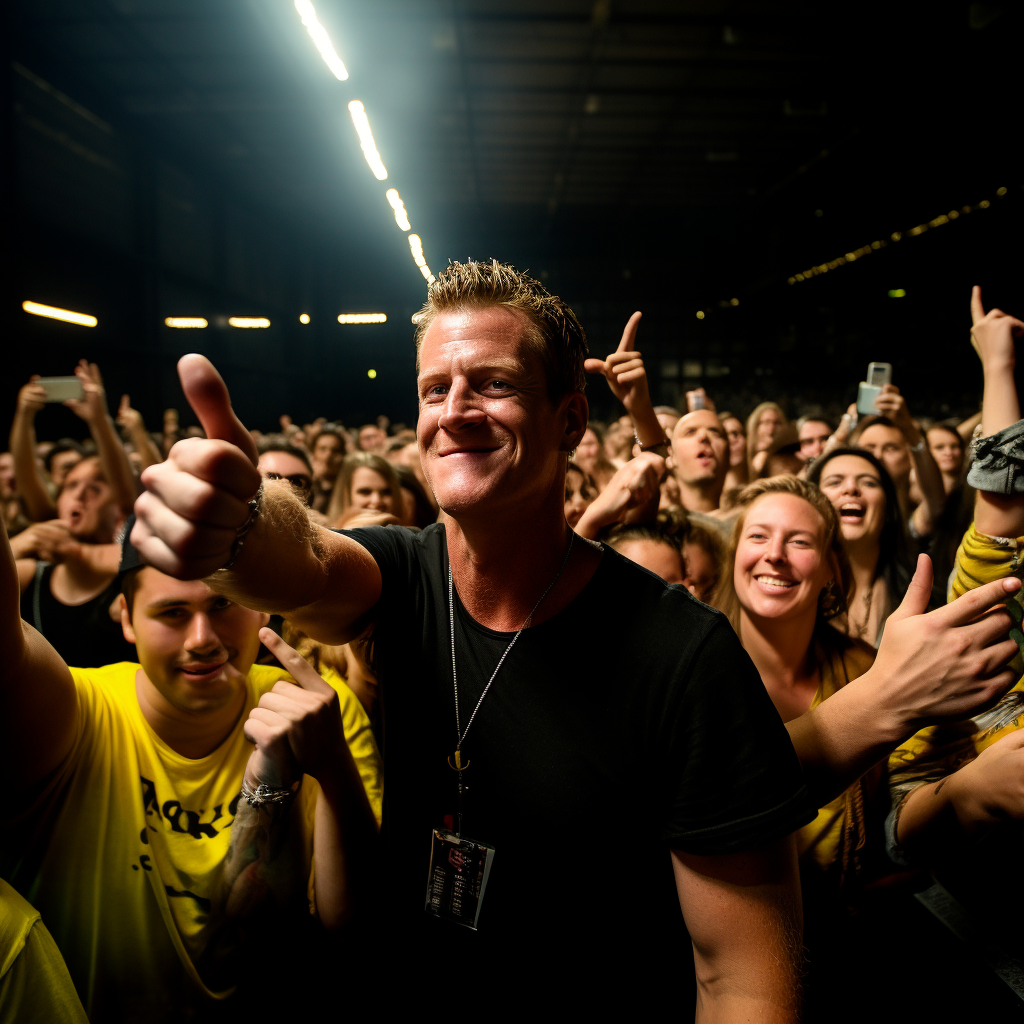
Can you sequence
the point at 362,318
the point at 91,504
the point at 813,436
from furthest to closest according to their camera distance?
the point at 362,318, the point at 813,436, the point at 91,504

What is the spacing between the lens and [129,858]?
58.0 inches

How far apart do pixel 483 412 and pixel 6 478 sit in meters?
4.88

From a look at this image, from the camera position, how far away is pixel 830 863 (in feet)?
5.55

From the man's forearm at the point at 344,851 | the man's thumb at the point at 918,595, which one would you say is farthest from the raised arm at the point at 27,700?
the man's thumb at the point at 918,595

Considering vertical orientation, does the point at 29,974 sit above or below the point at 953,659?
below

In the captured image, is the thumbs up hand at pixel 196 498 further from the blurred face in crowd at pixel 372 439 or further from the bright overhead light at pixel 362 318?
the bright overhead light at pixel 362 318

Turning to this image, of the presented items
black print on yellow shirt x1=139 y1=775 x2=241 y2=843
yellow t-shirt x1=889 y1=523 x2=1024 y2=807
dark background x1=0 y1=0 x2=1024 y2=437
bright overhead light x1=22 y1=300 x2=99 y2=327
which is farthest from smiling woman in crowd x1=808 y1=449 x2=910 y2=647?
bright overhead light x1=22 y1=300 x2=99 y2=327

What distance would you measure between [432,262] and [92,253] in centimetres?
976

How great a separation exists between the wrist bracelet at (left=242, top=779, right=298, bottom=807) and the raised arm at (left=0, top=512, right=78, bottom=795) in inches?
15.4

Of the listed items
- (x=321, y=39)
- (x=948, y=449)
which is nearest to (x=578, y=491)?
(x=948, y=449)

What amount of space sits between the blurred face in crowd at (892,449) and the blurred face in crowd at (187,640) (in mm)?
3791

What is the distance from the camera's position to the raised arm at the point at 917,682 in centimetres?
114

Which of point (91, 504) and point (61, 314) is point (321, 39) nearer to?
point (61, 314)

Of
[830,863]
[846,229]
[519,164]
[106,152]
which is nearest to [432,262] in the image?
[519,164]
